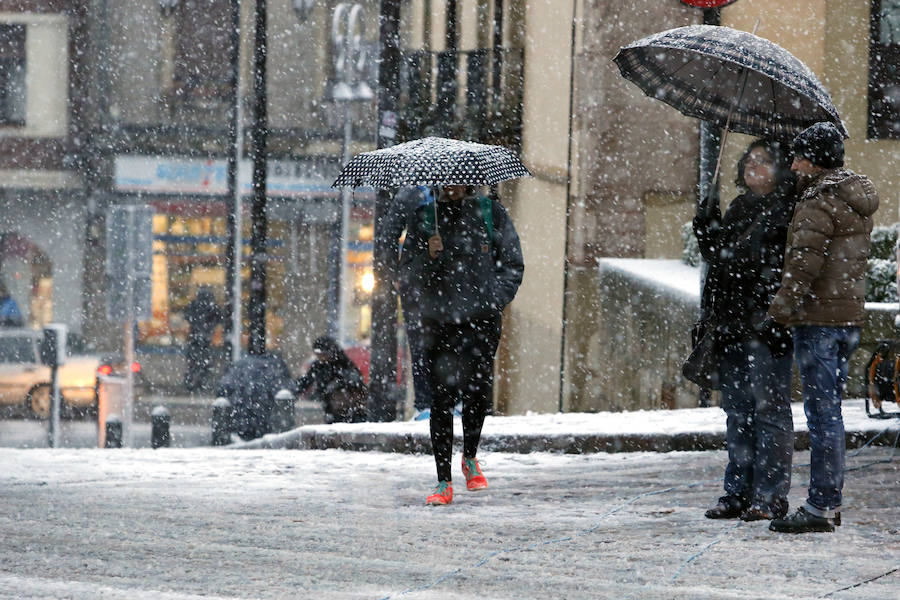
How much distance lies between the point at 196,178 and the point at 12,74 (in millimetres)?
5203

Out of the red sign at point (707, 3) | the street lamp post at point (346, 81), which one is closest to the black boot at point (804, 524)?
the red sign at point (707, 3)

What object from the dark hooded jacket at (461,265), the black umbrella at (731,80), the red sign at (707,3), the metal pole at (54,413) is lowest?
the metal pole at (54,413)

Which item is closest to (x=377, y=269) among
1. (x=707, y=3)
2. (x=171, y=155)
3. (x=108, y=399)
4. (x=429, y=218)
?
(x=707, y=3)

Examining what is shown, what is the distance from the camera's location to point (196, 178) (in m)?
29.1

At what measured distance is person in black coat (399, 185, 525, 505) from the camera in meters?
6.95

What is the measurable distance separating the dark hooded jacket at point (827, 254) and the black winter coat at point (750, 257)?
0.26m

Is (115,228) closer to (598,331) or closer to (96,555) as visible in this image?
(598,331)

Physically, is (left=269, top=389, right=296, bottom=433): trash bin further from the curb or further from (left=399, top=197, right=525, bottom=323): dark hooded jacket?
(left=399, top=197, right=525, bottom=323): dark hooded jacket

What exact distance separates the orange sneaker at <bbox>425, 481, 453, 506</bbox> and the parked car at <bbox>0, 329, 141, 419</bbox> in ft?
41.1

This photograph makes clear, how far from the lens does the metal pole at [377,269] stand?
37.8 ft

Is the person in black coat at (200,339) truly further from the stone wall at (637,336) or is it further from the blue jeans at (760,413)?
the blue jeans at (760,413)

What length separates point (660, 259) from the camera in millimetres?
14523

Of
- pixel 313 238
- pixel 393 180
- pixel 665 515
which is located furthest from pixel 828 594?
pixel 313 238

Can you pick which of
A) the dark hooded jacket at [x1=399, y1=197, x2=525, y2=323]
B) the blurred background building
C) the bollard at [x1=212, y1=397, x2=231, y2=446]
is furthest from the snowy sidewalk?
the blurred background building
